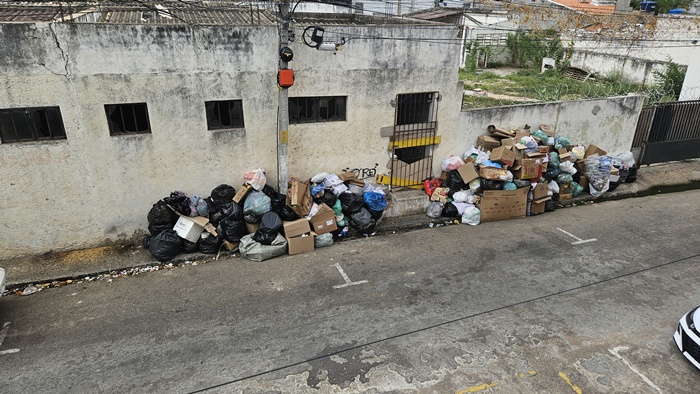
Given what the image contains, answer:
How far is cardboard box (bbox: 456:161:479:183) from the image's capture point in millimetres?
9383

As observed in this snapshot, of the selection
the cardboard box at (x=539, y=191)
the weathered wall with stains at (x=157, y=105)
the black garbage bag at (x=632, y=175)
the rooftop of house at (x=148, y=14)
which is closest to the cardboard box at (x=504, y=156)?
the cardboard box at (x=539, y=191)

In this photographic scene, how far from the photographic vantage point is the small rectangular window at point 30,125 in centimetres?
660

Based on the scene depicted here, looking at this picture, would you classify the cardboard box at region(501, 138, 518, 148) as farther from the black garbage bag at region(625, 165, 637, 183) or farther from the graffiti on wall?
the black garbage bag at region(625, 165, 637, 183)

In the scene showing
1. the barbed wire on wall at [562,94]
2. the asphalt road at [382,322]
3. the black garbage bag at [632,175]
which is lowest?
the asphalt road at [382,322]

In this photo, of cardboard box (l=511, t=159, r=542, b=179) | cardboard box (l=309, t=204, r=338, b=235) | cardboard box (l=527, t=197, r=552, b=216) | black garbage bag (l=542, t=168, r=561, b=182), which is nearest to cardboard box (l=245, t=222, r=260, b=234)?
cardboard box (l=309, t=204, r=338, b=235)

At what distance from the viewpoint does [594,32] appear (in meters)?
20.2

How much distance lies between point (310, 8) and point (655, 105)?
14212 millimetres

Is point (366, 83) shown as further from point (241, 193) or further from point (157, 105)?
point (157, 105)

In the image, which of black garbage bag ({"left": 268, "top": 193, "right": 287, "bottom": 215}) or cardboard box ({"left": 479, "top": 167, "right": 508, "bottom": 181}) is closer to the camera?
black garbage bag ({"left": 268, "top": 193, "right": 287, "bottom": 215})

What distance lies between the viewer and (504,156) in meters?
9.33

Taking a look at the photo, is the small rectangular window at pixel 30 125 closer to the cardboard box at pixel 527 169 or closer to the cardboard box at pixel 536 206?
the cardboard box at pixel 527 169

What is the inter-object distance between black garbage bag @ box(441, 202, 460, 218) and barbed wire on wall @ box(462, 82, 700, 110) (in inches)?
156

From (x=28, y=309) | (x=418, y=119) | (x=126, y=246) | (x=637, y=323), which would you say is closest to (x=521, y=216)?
(x=418, y=119)

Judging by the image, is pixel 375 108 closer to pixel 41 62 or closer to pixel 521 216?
pixel 521 216
